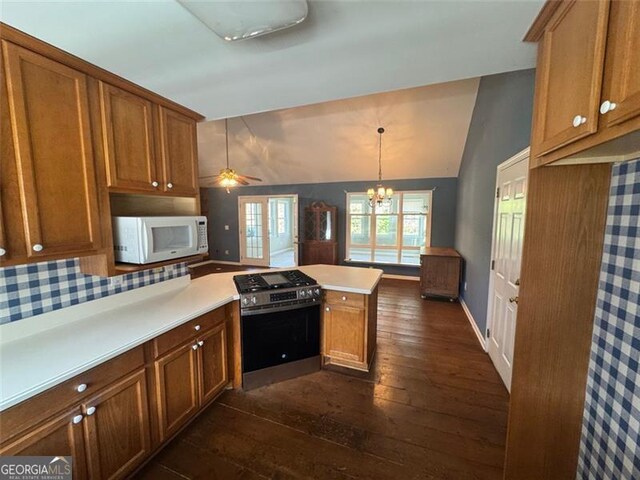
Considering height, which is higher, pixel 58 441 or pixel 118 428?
pixel 58 441

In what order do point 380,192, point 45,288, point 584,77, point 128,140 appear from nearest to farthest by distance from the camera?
point 584,77 → point 45,288 → point 128,140 → point 380,192

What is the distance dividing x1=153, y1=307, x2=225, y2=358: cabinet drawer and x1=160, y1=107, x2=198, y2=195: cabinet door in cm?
97

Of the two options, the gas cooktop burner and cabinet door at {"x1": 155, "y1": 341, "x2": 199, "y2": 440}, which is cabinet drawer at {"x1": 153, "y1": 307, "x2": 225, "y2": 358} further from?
the gas cooktop burner

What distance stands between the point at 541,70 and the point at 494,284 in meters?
2.16

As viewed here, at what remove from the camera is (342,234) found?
659cm

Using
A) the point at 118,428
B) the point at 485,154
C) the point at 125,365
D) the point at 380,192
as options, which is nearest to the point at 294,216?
the point at 380,192

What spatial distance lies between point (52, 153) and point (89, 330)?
0.98m

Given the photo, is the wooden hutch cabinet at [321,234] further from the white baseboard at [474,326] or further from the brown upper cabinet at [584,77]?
the brown upper cabinet at [584,77]

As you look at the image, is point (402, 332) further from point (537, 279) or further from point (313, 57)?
point (313, 57)

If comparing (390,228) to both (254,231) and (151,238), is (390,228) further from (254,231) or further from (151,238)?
(151,238)

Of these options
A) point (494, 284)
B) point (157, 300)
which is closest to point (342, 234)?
point (494, 284)

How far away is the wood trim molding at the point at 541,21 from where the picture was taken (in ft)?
3.54

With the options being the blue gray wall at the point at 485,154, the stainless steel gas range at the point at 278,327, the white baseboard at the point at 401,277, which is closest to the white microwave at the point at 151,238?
the stainless steel gas range at the point at 278,327

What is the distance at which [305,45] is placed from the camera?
144 cm
